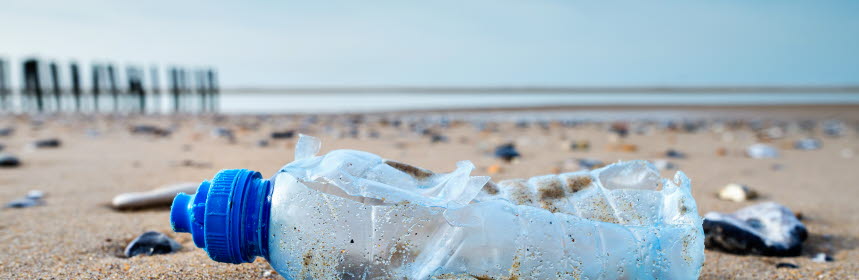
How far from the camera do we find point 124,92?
2714 centimetres

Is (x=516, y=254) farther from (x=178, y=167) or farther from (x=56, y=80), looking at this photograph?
(x=56, y=80)

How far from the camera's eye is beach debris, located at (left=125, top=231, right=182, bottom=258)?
70.3 inches

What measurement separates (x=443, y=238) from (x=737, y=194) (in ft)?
7.27

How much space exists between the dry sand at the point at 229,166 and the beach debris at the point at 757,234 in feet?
0.15

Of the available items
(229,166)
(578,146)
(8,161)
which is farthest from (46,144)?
(578,146)

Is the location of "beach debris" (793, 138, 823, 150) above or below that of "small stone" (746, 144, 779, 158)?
below

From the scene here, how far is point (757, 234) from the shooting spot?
191 centimetres

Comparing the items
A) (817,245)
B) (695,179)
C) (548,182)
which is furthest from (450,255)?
(695,179)

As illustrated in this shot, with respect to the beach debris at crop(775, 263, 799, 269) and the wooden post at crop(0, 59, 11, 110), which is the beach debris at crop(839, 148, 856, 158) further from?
the wooden post at crop(0, 59, 11, 110)

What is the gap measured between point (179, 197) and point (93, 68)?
27150 millimetres

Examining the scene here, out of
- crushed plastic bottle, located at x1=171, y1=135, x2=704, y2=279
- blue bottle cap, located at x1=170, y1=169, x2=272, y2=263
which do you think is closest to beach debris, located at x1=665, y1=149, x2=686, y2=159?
crushed plastic bottle, located at x1=171, y1=135, x2=704, y2=279

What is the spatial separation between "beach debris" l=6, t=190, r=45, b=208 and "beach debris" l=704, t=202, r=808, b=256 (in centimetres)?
290

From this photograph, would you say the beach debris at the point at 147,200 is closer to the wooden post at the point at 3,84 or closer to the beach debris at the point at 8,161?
the beach debris at the point at 8,161

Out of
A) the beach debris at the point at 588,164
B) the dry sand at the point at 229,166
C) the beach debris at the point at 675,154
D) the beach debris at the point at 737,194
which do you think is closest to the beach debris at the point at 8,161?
the dry sand at the point at 229,166
